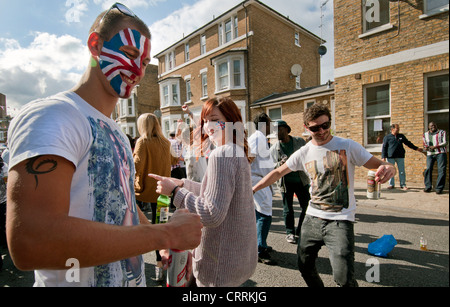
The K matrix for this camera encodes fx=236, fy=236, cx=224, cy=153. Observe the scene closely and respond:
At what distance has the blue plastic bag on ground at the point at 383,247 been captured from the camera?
11.5ft

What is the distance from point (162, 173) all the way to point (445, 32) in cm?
337

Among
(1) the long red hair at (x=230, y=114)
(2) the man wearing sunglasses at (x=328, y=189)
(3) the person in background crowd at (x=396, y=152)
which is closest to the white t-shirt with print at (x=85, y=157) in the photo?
(1) the long red hair at (x=230, y=114)

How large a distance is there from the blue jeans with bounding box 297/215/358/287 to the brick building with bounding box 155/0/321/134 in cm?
1435

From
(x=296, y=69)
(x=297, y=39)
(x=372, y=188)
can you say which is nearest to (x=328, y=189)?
(x=372, y=188)

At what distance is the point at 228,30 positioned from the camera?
1789 cm

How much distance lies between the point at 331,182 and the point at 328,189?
8 centimetres

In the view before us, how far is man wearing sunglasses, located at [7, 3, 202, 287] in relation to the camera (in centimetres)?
67

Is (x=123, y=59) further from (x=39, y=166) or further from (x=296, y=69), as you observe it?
(x=296, y=69)

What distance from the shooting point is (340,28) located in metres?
8.08

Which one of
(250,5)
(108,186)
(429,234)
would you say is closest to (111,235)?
(108,186)

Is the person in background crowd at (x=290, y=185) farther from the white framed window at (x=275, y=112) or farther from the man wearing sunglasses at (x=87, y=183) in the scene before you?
the white framed window at (x=275, y=112)

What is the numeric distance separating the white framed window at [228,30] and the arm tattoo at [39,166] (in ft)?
62.0
